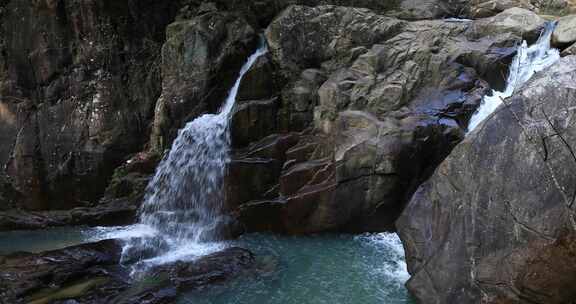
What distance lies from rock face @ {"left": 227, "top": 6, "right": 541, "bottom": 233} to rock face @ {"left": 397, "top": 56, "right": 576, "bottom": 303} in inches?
128

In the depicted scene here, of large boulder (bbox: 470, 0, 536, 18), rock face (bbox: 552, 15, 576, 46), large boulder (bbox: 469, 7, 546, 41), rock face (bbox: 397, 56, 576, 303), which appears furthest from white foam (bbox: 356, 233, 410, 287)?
large boulder (bbox: 470, 0, 536, 18)

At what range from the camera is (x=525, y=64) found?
12.7 metres

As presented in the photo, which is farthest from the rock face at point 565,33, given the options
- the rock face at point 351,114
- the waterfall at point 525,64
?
the rock face at point 351,114

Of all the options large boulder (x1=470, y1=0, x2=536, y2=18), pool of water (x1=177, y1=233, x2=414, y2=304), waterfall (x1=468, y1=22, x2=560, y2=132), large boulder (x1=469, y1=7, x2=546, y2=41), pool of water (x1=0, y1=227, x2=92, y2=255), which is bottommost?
pool of water (x1=177, y1=233, x2=414, y2=304)

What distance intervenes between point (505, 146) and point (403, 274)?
3763 mm

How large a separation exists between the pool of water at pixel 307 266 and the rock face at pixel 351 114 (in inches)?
25.2

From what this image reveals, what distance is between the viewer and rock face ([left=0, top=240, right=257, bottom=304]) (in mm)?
9062

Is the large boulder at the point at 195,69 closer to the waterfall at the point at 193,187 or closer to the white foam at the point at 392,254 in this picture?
the waterfall at the point at 193,187

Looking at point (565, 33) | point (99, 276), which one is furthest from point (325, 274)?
point (565, 33)

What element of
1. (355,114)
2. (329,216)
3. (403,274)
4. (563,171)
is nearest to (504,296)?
(563,171)

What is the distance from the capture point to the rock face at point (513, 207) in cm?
657

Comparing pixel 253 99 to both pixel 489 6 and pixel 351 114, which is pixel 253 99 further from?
pixel 489 6

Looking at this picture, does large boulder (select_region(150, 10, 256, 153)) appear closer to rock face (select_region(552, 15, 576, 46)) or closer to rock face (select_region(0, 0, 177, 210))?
rock face (select_region(0, 0, 177, 210))

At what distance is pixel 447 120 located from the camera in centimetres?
1199
